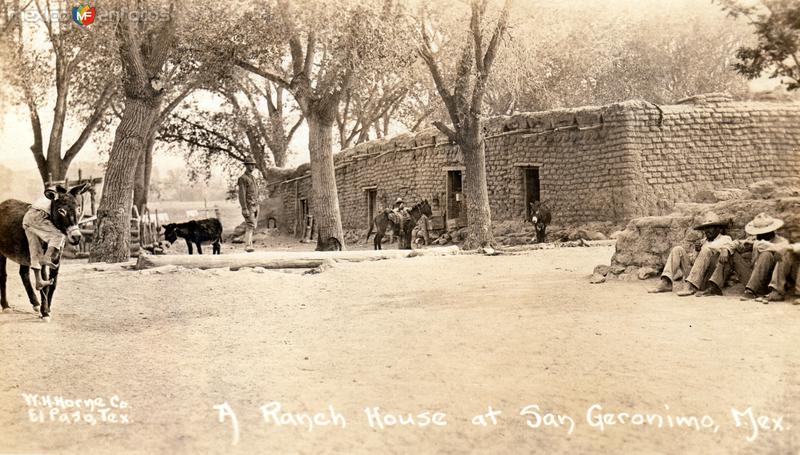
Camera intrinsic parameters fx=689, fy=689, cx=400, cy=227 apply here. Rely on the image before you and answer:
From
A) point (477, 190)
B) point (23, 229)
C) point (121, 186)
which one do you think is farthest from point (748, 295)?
point (121, 186)

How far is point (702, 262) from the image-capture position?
7.50m

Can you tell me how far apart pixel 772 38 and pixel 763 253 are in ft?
7.00

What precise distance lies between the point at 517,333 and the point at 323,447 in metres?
2.84

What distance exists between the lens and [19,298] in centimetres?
725

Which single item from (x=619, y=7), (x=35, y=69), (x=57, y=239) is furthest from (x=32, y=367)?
(x=619, y=7)

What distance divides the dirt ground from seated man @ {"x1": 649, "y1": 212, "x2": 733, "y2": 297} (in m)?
0.40

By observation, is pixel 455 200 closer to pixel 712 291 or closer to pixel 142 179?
pixel 142 179

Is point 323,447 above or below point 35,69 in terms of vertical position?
below

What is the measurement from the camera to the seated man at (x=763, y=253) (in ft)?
22.8

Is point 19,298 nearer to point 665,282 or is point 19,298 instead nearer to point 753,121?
point 665,282

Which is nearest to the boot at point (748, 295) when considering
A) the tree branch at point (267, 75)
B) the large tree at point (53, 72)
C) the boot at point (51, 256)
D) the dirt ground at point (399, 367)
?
the dirt ground at point (399, 367)

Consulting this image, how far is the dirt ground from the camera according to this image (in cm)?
346

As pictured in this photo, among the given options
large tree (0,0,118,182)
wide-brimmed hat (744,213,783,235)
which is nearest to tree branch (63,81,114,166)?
large tree (0,0,118,182)

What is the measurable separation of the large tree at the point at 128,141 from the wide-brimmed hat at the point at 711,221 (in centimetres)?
844
